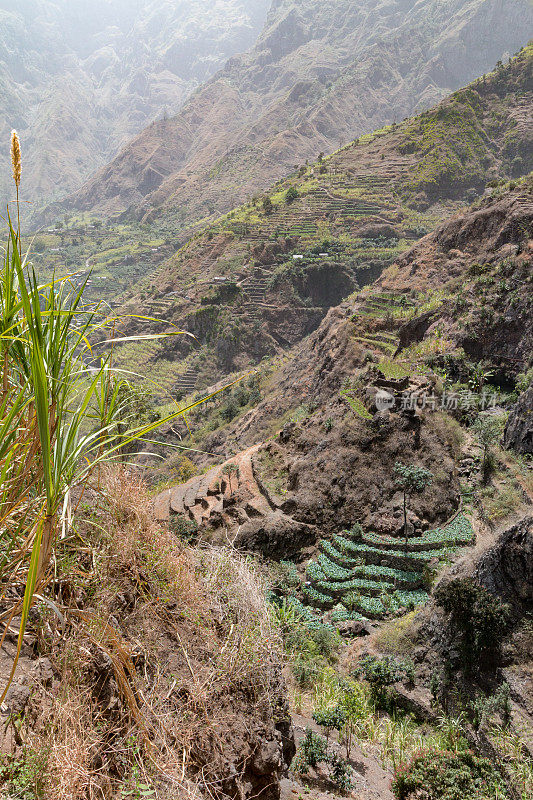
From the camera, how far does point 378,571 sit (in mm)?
14500

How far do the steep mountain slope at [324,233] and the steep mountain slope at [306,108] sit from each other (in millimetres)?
50620

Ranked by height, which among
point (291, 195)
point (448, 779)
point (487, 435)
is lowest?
point (448, 779)

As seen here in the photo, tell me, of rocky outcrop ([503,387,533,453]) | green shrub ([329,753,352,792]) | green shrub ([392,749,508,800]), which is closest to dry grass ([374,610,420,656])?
green shrub ([392,749,508,800])

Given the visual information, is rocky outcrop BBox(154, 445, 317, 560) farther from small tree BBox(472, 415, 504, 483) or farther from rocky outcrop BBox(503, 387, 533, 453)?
rocky outcrop BBox(503, 387, 533, 453)

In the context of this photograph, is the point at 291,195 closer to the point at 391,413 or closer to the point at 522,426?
the point at 391,413

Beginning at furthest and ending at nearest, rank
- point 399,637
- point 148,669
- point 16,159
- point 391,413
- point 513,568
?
1. point 391,413
2. point 399,637
3. point 513,568
4. point 148,669
5. point 16,159

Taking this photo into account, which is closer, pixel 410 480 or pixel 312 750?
pixel 312 750

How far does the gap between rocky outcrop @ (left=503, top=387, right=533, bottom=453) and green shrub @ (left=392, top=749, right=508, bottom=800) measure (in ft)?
36.7

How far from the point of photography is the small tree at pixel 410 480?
1526 centimetres

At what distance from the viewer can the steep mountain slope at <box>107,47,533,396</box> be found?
183 ft

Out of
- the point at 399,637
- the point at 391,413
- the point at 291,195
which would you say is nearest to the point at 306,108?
the point at 291,195

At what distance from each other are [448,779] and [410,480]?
929 centimetres

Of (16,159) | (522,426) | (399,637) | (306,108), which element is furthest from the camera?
(306,108)

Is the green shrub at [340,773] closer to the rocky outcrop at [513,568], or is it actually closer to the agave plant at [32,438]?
Answer: the rocky outcrop at [513,568]
